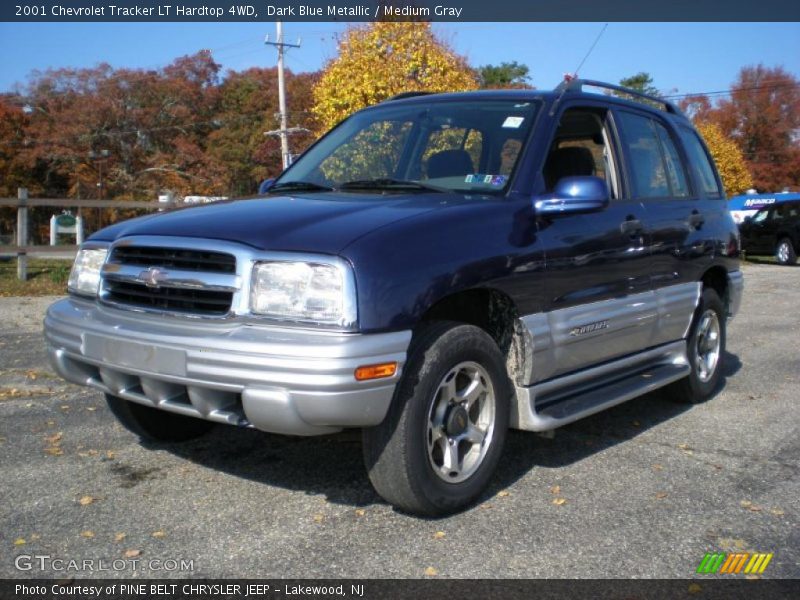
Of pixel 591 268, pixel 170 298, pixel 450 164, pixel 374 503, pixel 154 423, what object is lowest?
pixel 374 503

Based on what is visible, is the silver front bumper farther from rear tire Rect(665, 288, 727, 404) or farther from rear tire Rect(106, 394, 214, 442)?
rear tire Rect(665, 288, 727, 404)

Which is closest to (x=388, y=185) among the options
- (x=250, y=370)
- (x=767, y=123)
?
(x=250, y=370)

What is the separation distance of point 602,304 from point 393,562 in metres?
2.01

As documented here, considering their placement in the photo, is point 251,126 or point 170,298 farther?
point 251,126

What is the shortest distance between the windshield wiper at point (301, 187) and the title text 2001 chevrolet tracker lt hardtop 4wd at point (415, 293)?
0.02 m

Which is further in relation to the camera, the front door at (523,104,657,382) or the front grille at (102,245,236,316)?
the front door at (523,104,657,382)

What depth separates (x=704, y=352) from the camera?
6.25 metres

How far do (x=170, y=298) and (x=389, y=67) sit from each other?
12.4 meters

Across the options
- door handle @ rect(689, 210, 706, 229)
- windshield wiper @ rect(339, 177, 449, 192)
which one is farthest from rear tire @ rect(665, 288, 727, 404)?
windshield wiper @ rect(339, 177, 449, 192)

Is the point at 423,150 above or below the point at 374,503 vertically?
above

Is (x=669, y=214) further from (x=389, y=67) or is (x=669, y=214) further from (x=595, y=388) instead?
(x=389, y=67)

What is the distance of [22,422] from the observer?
5258mm

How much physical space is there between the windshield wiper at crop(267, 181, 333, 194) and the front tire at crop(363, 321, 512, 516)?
128 centimetres

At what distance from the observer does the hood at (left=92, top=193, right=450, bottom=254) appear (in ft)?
11.3
